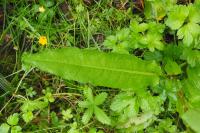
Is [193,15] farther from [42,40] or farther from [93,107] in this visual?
[42,40]

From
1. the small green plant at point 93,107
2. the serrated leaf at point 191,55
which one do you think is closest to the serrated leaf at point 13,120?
the small green plant at point 93,107

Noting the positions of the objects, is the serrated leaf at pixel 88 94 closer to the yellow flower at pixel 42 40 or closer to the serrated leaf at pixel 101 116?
the serrated leaf at pixel 101 116

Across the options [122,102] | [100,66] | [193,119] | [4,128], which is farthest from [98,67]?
[4,128]

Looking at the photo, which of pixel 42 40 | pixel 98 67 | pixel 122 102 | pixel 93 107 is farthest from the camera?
pixel 42 40

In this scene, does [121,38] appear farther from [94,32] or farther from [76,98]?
[76,98]

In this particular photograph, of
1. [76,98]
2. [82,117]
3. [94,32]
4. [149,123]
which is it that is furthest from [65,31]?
[149,123]

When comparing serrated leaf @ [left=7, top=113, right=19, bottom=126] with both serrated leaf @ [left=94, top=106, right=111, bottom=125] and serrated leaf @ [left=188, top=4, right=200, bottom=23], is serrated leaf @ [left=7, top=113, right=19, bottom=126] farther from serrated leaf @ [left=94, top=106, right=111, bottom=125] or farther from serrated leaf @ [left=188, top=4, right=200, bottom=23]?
serrated leaf @ [left=188, top=4, right=200, bottom=23]

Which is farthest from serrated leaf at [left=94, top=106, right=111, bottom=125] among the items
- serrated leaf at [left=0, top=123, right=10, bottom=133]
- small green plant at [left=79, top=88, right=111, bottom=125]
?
serrated leaf at [left=0, top=123, right=10, bottom=133]
